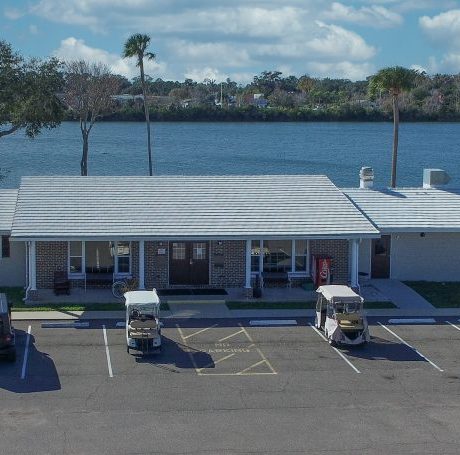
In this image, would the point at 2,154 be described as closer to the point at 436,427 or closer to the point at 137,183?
the point at 137,183

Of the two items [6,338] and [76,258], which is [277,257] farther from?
[6,338]

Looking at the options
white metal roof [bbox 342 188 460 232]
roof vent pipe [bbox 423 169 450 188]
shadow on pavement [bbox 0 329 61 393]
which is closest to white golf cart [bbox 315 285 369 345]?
white metal roof [bbox 342 188 460 232]

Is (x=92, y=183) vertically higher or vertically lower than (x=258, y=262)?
higher

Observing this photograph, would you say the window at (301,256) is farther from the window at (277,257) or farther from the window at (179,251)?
the window at (179,251)

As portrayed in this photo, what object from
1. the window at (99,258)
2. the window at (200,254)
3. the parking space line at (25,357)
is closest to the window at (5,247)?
the window at (99,258)

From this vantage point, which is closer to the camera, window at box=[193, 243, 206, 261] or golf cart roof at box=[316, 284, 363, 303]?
golf cart roof at box=[316, 284, 363, 303]

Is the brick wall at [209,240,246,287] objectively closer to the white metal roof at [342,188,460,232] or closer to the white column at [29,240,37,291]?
the white metal roof at [342,188,460,232]

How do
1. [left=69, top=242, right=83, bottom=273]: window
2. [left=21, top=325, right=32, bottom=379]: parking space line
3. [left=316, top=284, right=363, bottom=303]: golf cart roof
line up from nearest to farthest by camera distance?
[left=21, top=325, right=32, bottom=379]: parking space line → [left=316, top=284, right=363, bottom=303]: golf cart roof → [left=69, top=242, right=83, bottom=273]: window

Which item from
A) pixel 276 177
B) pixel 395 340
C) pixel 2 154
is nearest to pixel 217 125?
pixel 2 154
